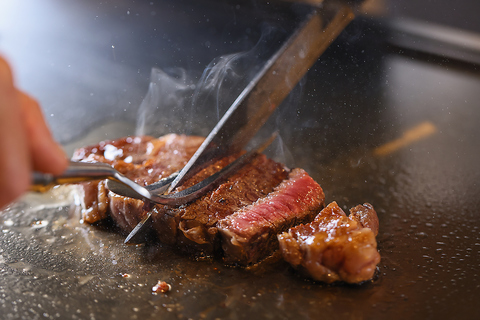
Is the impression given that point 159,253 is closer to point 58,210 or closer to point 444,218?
point 58,210

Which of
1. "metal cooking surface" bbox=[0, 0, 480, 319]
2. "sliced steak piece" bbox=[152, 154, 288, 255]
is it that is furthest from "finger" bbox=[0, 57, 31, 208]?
"sliced steak piece" bbox=[152, 154, 288, 255]

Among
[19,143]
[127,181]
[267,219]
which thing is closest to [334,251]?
[267,219]

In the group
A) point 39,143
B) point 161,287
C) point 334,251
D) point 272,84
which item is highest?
point 39,143

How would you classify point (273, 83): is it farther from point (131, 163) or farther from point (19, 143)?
point (19, 143)

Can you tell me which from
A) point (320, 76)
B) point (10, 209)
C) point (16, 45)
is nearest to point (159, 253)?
point (10, 209)

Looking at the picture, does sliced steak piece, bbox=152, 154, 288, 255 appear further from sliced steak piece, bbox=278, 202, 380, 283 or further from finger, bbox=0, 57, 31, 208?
finger, bbox=0, 57, 31, 208
